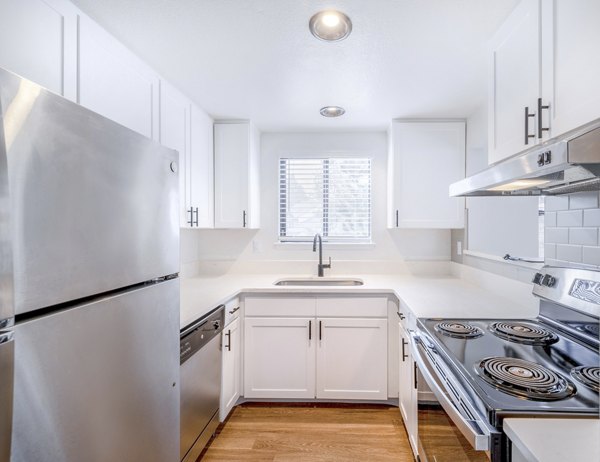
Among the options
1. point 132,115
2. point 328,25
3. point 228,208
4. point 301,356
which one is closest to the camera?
point 328,25

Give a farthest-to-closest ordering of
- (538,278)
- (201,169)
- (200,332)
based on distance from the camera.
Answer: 1. (201,169)
2. (200,332)
3. (538,278)

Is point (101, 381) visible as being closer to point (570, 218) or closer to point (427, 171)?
point (570, 218)

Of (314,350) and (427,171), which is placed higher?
(427,171)

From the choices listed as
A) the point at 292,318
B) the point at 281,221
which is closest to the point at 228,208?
the point at 281,221

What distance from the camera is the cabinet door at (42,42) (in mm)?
988

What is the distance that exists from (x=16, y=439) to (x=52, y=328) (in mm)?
194

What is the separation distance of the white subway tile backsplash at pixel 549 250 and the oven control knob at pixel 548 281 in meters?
0.14

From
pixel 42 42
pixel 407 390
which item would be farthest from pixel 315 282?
pixel 42 42

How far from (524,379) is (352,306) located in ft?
4.52

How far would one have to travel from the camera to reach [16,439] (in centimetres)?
60

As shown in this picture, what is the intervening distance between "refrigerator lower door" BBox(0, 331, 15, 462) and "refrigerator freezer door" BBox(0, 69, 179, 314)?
2.4 inches

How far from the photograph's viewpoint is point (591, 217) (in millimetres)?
1335

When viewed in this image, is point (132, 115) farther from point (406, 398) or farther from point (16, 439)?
point (406, 398)

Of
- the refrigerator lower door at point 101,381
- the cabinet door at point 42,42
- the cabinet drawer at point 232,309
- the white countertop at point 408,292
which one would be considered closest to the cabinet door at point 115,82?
the cabinet door at point 42,42
